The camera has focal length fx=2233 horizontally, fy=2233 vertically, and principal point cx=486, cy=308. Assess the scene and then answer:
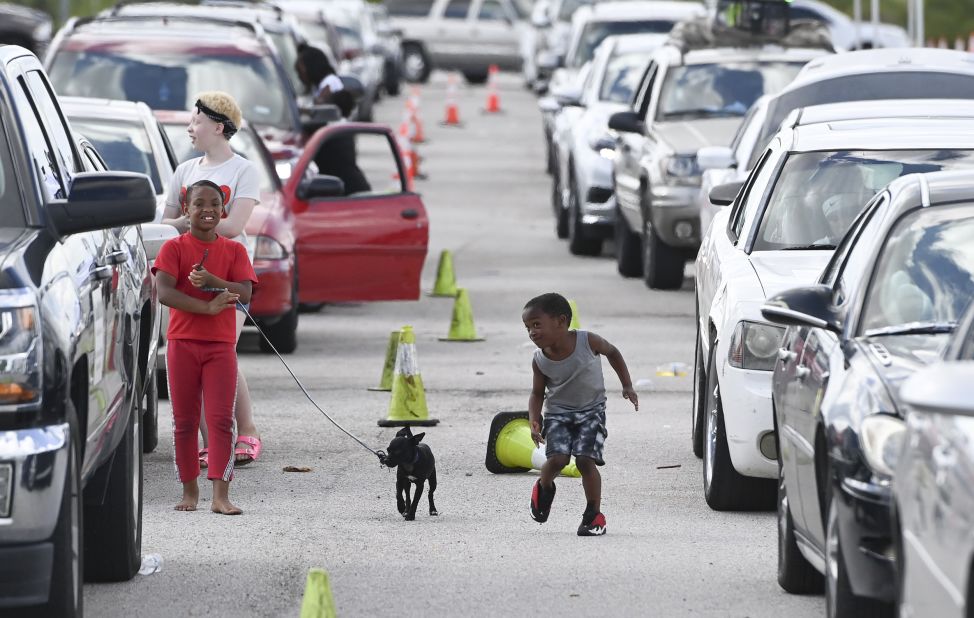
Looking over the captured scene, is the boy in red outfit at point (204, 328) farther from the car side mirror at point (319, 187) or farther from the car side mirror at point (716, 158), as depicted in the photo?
the car side mirror at point (716, 158)

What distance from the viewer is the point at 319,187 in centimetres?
1495

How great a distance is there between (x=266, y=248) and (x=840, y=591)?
8402 mm

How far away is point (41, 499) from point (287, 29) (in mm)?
16730

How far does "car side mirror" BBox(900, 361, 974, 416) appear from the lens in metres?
4.46

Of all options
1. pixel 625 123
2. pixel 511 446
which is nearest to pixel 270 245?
pixel 511 446

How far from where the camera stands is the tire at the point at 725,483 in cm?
892

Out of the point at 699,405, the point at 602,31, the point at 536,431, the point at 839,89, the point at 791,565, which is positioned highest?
the point at 839,89

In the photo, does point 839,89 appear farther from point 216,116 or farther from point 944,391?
point 944,391

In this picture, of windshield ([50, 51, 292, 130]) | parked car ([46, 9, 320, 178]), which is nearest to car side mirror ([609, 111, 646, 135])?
parked car ([46, 9, 320, 178])

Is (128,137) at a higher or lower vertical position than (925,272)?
lower

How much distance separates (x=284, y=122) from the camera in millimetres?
17562

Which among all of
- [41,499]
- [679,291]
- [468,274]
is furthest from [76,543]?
[468,274]

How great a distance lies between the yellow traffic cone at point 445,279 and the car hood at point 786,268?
28.2 ft

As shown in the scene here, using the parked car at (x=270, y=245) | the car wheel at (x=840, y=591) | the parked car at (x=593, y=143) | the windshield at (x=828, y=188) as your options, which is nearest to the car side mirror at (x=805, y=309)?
the car wheel at (x=840, y=591)
